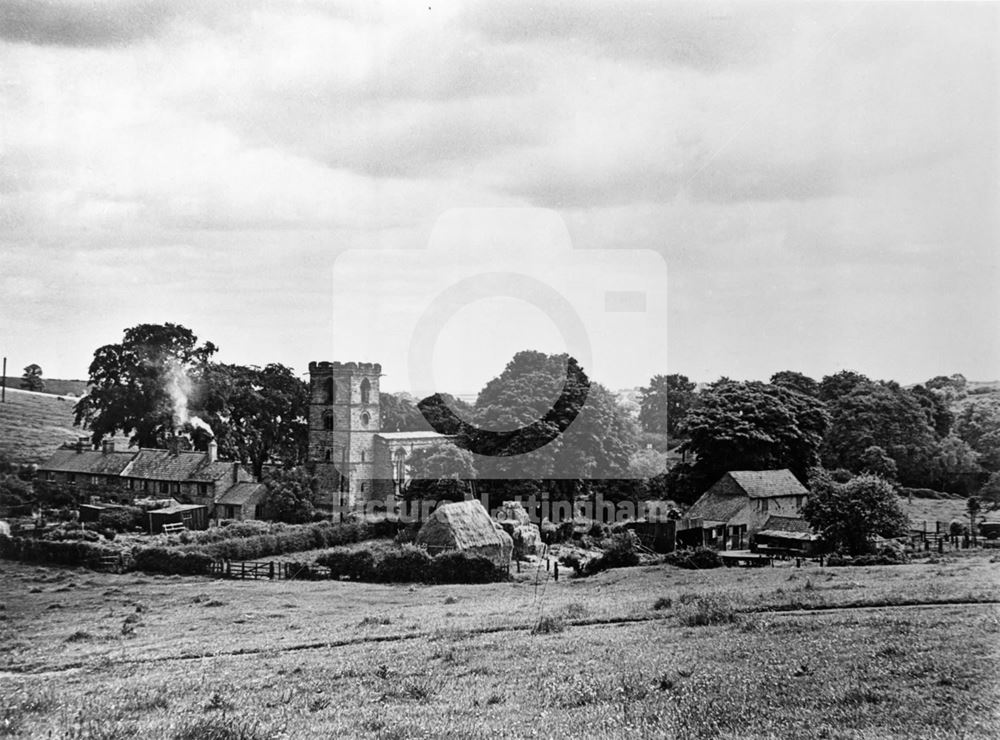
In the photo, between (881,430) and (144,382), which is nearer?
(881,430)

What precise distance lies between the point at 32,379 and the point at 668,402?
30.6 m

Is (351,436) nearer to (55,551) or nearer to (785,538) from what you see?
(55,551)

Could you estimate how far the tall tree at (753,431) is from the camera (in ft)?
91.4

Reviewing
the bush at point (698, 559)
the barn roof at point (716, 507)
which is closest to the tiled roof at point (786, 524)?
the barn roof at point (716, 507)

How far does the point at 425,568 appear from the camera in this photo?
83.1 feet

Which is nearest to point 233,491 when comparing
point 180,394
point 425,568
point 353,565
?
point 180,394

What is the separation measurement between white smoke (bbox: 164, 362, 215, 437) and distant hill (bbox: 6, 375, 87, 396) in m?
2.96

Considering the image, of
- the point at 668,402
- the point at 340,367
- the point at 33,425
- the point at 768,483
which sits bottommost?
the point at 768,483

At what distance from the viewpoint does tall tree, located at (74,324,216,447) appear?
29.5m

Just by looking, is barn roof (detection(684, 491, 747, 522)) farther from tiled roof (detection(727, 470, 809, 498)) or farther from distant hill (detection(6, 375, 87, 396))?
distant hill (detection(6, 375, 87, 396))

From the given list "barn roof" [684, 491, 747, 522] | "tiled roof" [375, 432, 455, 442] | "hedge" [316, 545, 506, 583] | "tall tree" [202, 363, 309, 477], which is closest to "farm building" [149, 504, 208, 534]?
Result: "tall tree" [202, 363, 309, 477]

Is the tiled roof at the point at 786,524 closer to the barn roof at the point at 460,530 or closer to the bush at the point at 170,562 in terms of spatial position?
the barn roof at the point at 460,530

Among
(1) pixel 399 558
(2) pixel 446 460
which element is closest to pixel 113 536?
(1) pixel 399 558

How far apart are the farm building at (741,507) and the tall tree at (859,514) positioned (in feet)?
9.05
